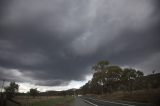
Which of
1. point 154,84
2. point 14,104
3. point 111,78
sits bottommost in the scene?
point 14,104

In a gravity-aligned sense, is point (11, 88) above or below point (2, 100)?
above

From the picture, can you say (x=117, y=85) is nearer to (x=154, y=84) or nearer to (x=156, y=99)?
(x=154, y=84)

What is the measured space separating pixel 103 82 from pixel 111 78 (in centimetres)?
407

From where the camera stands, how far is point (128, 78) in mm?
67812

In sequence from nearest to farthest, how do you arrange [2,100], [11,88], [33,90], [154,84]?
[2,100]
[154,84]
[11,88]
[33,90]

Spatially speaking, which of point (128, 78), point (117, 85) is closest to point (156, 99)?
point (128, 78)

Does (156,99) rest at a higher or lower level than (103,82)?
lower

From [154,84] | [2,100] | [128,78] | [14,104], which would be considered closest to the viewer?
[2,100]

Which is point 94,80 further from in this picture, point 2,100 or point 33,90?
point 2,100

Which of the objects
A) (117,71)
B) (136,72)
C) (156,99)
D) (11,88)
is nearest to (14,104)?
(156,99)

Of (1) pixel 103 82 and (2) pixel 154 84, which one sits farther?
(1) pixel 103 82

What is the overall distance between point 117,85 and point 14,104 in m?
78.0

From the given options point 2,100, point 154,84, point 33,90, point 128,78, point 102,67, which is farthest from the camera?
point 33,90

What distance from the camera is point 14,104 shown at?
21.9 metres
